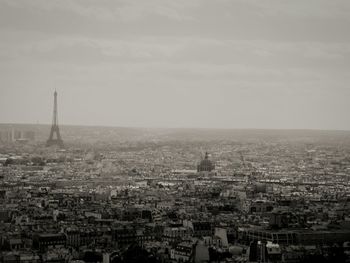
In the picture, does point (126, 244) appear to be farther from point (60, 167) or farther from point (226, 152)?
point (226, 152)

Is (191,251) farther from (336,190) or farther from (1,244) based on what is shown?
(336,190)

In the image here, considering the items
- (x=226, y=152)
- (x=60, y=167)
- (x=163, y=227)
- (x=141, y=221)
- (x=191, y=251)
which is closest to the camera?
(x=191, y=251)

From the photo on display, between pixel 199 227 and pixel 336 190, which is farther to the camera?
pixel 336 190

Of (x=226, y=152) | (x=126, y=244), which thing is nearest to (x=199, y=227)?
(x=126, y=244)

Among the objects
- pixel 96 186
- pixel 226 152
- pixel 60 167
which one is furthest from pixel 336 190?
pixel 226 152

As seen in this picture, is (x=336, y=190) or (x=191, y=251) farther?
(x=336, y=190)

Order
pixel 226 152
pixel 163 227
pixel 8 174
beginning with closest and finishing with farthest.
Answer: pixel 163 227 < pixel 8 174 < pixel 226 152
